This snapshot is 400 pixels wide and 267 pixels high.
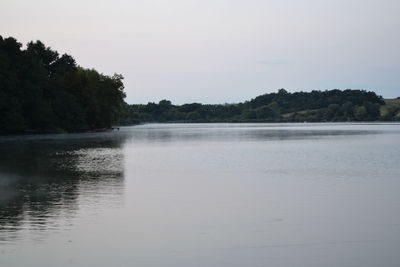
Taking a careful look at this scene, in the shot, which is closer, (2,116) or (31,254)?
(31,254)

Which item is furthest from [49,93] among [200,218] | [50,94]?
[200,218]

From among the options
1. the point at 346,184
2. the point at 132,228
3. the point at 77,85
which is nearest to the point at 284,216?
the point at 132,228

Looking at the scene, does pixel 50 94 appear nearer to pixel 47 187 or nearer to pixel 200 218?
pixel 47 187

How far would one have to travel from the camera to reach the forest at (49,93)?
87562 millimetres

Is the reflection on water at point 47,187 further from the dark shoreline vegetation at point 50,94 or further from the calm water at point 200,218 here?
the dark shoreline vegetation at point 50,94

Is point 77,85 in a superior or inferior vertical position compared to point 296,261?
superior

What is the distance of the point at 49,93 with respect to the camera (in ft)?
362

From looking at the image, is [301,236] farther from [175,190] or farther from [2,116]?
[2,116]

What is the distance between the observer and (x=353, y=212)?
19.0 meters

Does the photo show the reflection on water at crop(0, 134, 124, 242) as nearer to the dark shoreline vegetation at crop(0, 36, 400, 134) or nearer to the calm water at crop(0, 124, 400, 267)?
the calm water at crop(0, 124, 400, 267)

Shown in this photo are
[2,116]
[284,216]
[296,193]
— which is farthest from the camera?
[2,116]

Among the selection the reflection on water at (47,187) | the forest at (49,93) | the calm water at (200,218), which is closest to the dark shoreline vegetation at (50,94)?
the forest at (49,93)

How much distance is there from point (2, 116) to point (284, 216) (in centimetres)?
7563

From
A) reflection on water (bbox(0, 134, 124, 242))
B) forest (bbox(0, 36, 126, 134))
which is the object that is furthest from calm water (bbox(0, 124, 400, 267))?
forest (bbox(0, 36, 126, 134))
